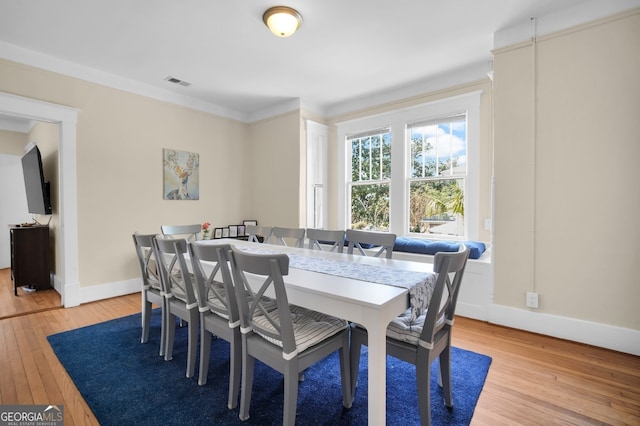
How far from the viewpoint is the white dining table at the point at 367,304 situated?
130 cm

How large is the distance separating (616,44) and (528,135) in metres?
Result: 0.86

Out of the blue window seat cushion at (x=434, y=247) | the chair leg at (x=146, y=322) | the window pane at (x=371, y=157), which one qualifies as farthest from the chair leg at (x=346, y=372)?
the window pane at (x=371, y=157)

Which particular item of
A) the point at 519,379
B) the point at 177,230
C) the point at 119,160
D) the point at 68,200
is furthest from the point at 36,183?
the point at 519,379

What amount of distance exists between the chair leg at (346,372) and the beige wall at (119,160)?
351 centimetres

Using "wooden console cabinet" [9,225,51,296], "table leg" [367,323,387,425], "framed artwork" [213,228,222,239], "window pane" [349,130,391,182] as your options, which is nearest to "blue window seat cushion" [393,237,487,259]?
"window pane" [349,130,391,182]

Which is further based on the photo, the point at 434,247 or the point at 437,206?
the point at 437,206

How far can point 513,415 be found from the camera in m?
1.68

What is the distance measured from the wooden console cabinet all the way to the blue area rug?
2195 mm

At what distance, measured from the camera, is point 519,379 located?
202 centimetres

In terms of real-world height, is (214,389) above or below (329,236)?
below

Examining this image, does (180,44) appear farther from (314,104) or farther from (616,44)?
(616,44)

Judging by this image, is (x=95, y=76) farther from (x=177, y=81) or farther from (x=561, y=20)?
(x=561, y=20)

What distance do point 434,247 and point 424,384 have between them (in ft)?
6.30

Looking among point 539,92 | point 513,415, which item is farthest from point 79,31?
point 513,415
